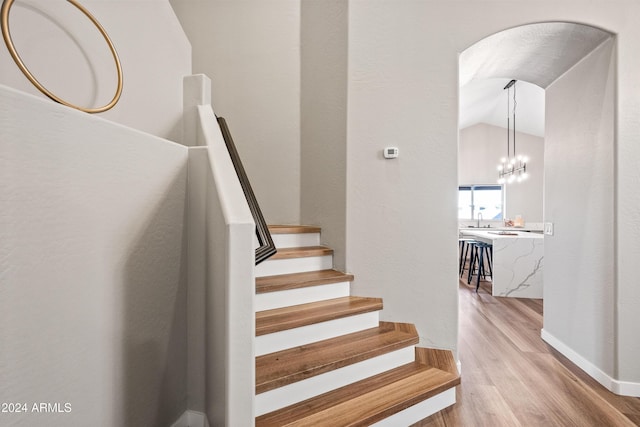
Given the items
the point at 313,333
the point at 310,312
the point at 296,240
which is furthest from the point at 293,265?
the point at 313,333

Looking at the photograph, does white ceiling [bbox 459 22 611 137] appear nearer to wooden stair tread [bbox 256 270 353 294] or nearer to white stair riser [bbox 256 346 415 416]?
wooden stair tread [bbox 256 270 353 294]

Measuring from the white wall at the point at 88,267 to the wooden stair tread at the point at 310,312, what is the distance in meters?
0.45

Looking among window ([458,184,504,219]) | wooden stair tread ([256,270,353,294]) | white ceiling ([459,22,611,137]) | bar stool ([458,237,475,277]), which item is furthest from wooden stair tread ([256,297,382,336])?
window ([458,184,504,219])

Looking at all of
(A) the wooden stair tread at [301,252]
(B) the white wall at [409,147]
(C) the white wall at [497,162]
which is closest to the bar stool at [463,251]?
(C) the white wall at [497,162]

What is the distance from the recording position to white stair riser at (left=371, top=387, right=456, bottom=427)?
166 cm

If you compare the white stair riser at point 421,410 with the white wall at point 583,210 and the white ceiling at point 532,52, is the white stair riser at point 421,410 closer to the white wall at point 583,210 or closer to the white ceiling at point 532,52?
the white wall at point 583,210

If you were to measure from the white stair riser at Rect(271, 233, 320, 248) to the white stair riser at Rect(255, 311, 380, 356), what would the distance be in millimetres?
841

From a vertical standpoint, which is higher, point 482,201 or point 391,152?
point 391,152

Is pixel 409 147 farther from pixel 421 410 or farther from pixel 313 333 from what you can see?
pixel 421 410

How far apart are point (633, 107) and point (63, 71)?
3.40 metres

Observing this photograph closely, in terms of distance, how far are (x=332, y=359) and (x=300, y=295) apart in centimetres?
52

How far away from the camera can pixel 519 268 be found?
4766mm

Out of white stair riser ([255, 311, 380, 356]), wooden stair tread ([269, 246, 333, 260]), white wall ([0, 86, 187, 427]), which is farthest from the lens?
wooden stair tread ([269, 246, 333, 260])

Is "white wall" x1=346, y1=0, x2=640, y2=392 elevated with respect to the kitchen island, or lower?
elevated
